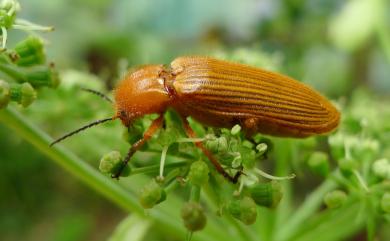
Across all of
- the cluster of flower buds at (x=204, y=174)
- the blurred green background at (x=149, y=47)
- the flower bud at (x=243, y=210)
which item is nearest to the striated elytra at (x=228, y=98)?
the cluster of flower buds at (x=204, y=174)

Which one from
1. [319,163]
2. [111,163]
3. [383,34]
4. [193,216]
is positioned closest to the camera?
[193,216]

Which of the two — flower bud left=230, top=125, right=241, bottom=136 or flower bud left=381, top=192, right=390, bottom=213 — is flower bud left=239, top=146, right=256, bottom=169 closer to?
flower bud left=230, top=125, right=241, bottom=136

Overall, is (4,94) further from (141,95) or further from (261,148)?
(261,148)

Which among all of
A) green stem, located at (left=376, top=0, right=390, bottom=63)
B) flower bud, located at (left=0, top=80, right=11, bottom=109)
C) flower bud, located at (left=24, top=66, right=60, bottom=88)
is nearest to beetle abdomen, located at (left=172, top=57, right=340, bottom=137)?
flower bud, located at (left=24, top=66, right=60, bottom=88)

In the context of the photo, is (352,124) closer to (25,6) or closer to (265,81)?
(265,81)

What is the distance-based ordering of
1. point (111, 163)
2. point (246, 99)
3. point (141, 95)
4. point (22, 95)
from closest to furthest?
point (22, 95)
point (111, 163)
point (246, 99)
point (141, 95)

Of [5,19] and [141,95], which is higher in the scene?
[5,19]

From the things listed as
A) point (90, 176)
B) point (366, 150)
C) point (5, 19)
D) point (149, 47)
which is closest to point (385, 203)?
point (366, 150)

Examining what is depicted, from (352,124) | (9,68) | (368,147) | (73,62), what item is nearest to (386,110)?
(352,124)
